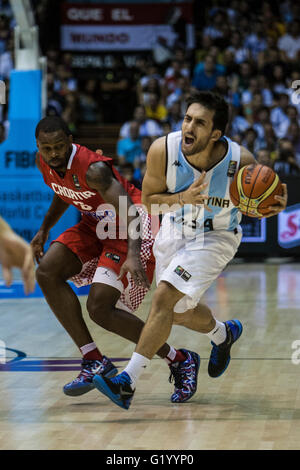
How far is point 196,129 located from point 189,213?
0.48 m

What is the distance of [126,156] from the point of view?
41.8 ft

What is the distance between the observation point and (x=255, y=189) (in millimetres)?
4188

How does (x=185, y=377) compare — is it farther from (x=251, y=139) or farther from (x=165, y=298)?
(x=251, y=139)

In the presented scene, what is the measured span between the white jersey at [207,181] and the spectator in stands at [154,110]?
29.8 feet

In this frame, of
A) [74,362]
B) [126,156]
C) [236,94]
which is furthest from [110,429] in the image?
[236,94]

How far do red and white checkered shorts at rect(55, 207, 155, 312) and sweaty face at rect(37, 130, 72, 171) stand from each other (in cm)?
42

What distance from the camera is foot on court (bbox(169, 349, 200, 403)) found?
15.1 ft

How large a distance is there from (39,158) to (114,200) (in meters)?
0.72

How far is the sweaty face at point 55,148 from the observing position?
469 cm

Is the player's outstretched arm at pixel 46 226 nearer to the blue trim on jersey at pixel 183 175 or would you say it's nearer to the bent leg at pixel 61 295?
the bent leg at pixel 61 295

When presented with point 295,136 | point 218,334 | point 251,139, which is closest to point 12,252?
A: point 218,334

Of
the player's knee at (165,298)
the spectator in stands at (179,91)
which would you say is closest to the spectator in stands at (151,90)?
the spectator in stands at (179,91)

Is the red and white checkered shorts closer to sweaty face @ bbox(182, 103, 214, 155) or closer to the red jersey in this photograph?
the red jersey

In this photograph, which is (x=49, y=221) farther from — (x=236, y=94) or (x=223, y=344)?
(x=236, y=94)
